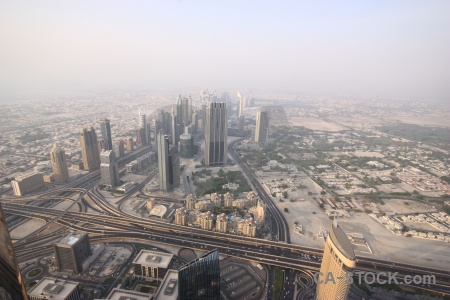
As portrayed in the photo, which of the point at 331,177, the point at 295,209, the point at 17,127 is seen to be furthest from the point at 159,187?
the point at 17,127

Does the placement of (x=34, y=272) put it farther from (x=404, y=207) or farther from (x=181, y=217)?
(x=404, y=207)

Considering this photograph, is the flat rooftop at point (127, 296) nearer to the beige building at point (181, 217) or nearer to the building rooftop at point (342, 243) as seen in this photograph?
the beige building at point (181, 217)

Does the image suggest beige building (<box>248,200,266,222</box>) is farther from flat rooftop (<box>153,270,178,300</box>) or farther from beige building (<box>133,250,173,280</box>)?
flat rooftop (<box>153,270,178,300</box>)

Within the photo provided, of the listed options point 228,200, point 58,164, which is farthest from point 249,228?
point 58,164

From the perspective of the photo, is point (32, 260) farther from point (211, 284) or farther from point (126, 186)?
point (211, 284)

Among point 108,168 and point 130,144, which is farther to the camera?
point 130,144

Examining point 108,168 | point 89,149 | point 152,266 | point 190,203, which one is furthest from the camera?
point 89,149

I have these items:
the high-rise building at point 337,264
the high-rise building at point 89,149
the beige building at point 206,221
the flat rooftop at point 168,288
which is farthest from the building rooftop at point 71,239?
the high-rise building at point 89,149
